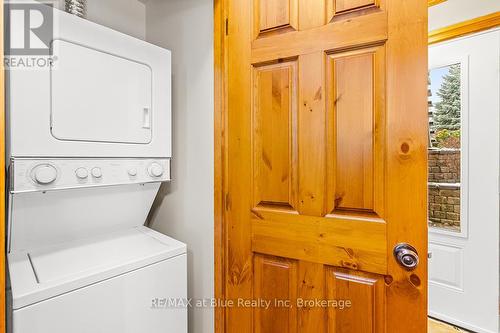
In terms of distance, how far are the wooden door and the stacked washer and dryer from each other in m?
0.35

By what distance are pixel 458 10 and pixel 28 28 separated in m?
2.63

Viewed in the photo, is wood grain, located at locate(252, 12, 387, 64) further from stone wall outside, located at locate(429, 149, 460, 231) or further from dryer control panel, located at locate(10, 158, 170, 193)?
stone wall outside, located at locate(429, 149, 460, 231)

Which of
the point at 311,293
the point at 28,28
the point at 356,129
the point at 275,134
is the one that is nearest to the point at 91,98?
the point at 28,28

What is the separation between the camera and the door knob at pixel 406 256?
3.34 ft

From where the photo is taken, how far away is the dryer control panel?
3.24 feet

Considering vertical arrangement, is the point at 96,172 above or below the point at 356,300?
above

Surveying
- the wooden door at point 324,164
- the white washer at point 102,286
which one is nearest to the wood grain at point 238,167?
the wooden door at point 324,164

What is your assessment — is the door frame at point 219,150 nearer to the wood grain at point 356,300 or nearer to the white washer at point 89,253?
the white washer at point 89,253

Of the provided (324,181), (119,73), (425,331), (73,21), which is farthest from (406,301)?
(73,21)

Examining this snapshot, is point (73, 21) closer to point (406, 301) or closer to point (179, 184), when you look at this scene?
point (179, 184)

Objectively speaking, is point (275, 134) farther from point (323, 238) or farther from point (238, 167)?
point (323, 238)

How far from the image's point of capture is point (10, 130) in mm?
949

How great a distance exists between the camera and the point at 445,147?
7.51ft

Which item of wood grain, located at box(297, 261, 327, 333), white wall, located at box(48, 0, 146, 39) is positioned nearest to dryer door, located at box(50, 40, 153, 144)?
white wall, located at box(48, 0, 146, 39)
